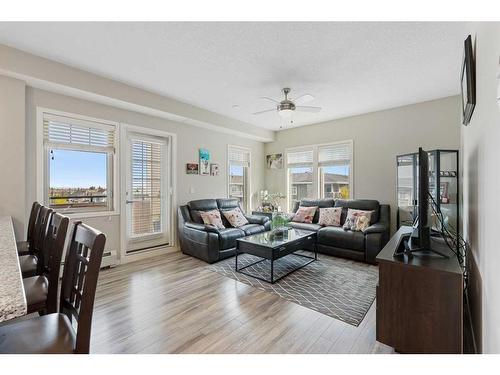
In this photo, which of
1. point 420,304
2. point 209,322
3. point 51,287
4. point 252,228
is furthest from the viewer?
point 252,228

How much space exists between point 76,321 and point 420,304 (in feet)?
6.69

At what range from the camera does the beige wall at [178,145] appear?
2.99 m

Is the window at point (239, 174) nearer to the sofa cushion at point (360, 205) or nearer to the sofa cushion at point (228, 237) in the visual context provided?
the sofa cushion at point (228, 237)

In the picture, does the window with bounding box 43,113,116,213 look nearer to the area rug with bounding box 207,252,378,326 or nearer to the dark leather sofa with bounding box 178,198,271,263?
the dark leather sofa with bounding box 178,198,271,263

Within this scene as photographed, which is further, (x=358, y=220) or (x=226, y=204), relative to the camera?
(x=226, y=204)

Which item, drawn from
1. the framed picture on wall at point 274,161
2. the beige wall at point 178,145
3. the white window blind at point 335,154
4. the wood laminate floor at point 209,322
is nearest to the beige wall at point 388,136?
the white window blind at point 335,154

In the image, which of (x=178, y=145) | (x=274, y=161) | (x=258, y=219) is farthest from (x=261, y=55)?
(x=274, y=161)

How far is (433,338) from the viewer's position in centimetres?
160

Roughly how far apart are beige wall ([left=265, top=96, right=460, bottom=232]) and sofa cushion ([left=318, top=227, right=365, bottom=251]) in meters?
1.15

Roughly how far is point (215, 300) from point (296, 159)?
4198 millimetres

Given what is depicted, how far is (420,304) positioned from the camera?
1645 millimetres

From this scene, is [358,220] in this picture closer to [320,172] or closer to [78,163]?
[320,172]

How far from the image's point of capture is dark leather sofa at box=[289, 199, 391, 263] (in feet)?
12.2

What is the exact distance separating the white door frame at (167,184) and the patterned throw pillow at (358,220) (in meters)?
3.12
